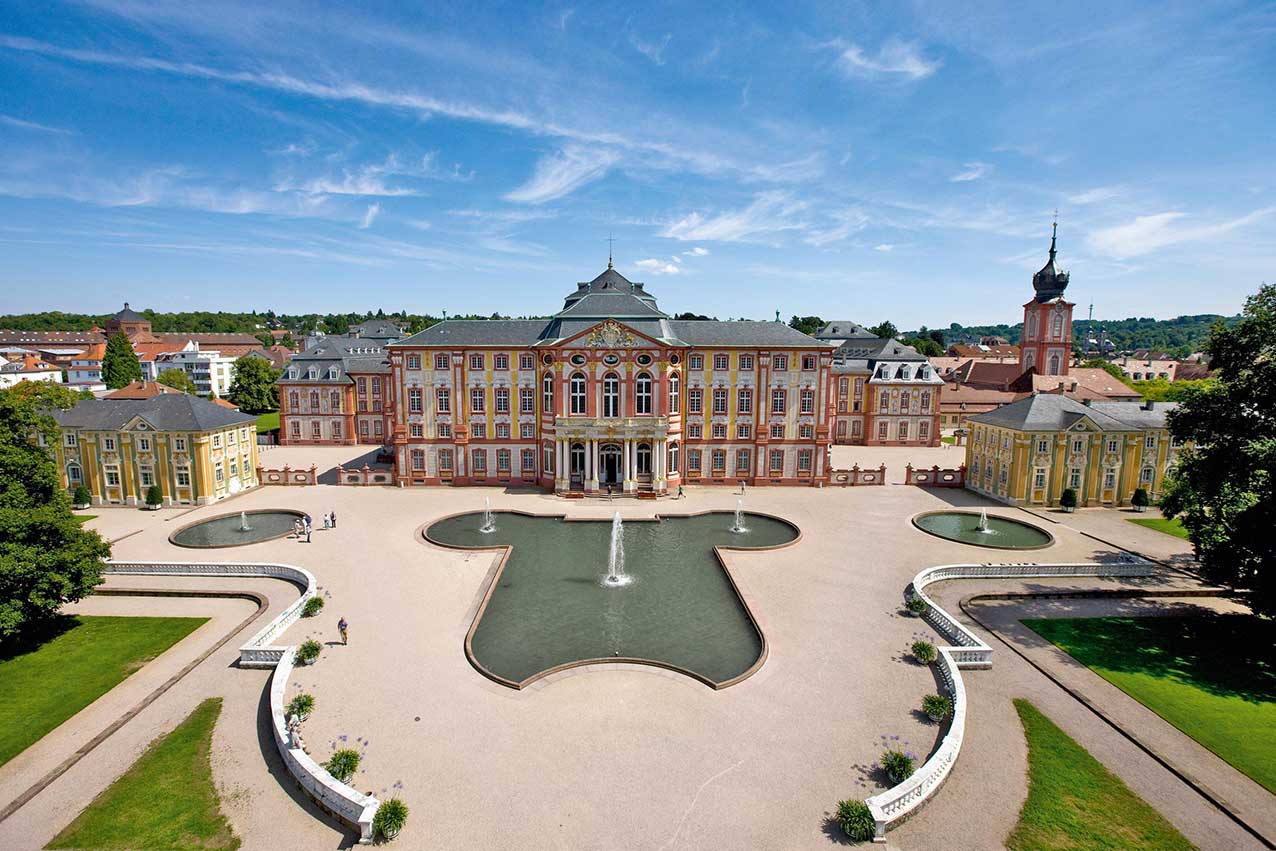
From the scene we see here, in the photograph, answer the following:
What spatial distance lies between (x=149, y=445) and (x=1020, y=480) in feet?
213

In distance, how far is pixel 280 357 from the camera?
14425 cm

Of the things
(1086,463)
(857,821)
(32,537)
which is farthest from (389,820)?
(1086,463)

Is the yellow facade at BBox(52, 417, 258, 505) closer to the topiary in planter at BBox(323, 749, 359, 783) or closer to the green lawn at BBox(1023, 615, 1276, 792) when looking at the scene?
the topiary in planter at BBox(323, 749, 359, 783)

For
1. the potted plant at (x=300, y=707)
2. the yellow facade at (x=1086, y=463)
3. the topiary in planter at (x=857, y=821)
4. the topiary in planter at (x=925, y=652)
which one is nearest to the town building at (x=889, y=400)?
the yellow facade at (x=1086, y=463)

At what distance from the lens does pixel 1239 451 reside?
79.6ft

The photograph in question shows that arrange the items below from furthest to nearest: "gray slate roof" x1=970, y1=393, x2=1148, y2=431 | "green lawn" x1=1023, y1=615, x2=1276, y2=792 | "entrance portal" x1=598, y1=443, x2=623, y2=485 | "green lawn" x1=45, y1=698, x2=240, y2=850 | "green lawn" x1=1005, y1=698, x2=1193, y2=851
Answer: "entrance portal" x1=598, y1=443, x2=623, y2=485 → "gray slate roof" x1=970, y1=393, x2=1148, y2=431 → "green lawn" x1=1023, y1=615, x2=1276, y2=792 → "green lawn" x1=1005, y1=698, x2=1193, y2=851 → "green lawn" x1=45, y1=698, x2=240, y2=850

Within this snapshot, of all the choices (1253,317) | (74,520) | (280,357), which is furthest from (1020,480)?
(280,357)

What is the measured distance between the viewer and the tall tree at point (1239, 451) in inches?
931

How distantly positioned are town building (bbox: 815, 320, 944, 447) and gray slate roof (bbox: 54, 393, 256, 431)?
6200 centimetres

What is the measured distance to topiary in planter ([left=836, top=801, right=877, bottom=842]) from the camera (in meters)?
14.7

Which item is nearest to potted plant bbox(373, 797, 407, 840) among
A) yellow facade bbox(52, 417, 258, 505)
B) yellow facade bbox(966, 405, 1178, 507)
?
yellow facade bbox(52, 417, 258, 505)

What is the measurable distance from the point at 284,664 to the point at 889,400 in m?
66.8

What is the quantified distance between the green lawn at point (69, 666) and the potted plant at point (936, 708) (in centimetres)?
2749

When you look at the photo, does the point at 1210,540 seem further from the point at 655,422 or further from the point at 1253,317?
the point at 655,422
